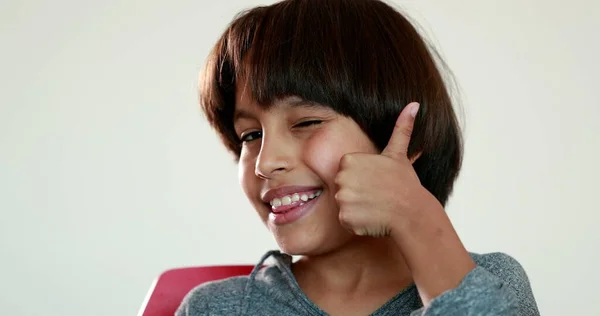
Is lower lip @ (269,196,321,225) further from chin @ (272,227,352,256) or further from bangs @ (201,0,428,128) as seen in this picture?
bangs @ (201,0,428,128)

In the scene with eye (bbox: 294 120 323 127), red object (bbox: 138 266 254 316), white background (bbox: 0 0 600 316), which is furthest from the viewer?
white background (bbox: 0 0 600 316)

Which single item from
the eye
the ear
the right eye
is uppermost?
the eye

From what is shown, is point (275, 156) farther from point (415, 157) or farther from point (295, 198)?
point (415, 157)

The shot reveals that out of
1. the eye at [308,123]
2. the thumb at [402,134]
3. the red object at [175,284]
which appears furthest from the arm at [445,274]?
the red object at [175,284]

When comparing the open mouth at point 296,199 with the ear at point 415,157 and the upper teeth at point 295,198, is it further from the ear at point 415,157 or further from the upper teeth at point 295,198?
the ear at point 415,157

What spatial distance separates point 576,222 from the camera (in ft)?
7.36

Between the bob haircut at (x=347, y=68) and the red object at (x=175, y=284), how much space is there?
29 centimetres

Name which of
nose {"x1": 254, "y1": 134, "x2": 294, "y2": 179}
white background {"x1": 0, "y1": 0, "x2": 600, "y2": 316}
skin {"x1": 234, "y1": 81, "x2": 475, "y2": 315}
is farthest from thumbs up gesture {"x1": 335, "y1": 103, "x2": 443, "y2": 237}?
white background {"x1": 0, "y1": 0, "x2": 600, "y2": 316}

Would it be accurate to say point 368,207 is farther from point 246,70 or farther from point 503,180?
point 503,180

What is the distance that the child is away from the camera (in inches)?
39.4

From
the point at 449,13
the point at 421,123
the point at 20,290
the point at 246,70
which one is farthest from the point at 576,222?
the point at 20,290

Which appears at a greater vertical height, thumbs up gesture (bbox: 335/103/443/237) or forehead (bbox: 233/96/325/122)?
forehead (bbox: 233/96/325/122)

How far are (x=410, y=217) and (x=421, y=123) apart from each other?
0.80 ft

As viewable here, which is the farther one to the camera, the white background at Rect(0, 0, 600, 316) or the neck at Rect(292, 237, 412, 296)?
the white background at Rect(0, 0, 600, 316)
